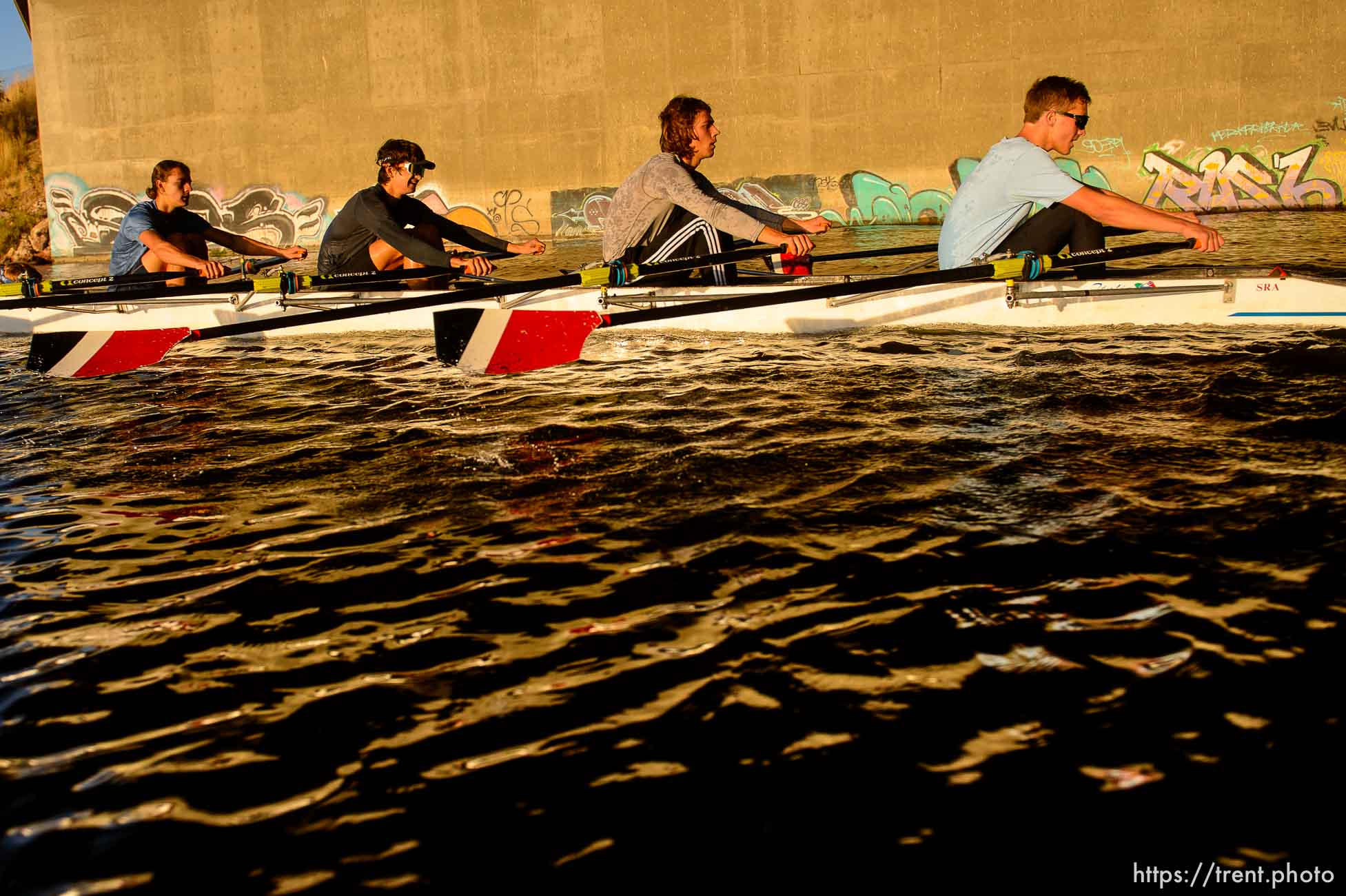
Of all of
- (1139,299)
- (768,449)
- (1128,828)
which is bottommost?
(1128,828)

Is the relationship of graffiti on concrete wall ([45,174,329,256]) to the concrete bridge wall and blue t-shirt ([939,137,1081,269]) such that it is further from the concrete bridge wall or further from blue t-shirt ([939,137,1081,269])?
blue t-shirt ([939,137,1081,269])

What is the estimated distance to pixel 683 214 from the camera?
25.0ft

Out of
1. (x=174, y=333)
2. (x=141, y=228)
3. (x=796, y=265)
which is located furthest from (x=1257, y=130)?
(x=174, y=333)

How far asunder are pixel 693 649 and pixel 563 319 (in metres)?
3.95

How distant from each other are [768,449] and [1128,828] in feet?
9.73

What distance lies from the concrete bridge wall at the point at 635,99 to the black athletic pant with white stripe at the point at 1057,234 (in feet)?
45.5

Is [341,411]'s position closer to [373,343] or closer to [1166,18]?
[373,343]

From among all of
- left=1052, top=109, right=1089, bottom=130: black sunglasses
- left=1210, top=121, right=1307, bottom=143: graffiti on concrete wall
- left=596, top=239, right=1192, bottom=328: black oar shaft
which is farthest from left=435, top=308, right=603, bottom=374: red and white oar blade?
left=1210, top=121, right=1307, bottom=143: graffiti on concrete wall

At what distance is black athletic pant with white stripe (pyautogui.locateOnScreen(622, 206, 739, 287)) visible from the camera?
25.0 feet

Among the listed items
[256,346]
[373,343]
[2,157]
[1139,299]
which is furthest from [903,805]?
[2,157]

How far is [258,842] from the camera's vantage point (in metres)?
2.26

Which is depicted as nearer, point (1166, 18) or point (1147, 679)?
point (1147, 679)

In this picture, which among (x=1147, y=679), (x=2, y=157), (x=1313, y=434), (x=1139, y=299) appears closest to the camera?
(x=1147, y=679)

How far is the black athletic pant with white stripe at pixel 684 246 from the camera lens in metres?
7.61
